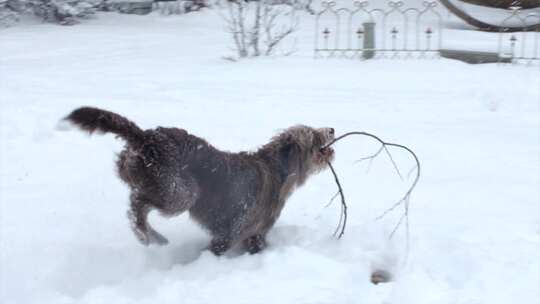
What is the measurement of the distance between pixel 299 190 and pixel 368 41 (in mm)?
5761

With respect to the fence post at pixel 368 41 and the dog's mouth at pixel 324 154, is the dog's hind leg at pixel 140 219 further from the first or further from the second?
the fence post at pixel 368 41

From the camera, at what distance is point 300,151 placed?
479 centimetres

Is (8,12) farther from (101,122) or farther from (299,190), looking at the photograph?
(101,122)

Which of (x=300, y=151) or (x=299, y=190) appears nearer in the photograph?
(x=300, y=151)

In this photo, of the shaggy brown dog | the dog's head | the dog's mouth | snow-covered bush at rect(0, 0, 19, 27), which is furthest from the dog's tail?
snow-covered bush at rect(0, 0, 19, 27)

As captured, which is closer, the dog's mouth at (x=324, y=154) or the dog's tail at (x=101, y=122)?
the dog's tail at (x=101, y=122)

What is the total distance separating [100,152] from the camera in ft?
21.6

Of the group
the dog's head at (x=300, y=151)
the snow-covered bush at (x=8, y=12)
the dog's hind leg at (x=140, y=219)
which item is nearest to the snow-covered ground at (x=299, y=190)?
the dog's hind leg at (x=140, y=219)

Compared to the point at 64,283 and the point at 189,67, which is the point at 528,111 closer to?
the point at 189,67

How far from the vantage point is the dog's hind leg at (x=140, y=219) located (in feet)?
14.2

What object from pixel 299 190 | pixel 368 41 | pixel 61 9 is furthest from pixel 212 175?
pixel 61 9

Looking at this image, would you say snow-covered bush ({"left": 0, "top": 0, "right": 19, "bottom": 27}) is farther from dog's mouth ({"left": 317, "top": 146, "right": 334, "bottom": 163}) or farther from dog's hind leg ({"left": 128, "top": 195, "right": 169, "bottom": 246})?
dog's mouth ({"left": 317, "top": 146, "right": 334, "bottom": 163})

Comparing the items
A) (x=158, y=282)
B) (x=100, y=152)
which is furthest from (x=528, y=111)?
(x=158, y=282)

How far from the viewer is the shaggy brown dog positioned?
13.5 feet
